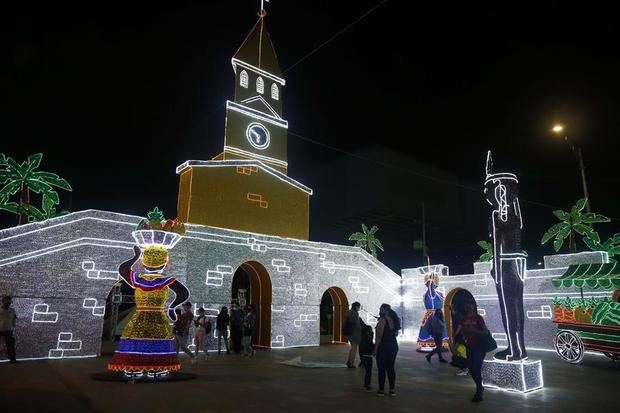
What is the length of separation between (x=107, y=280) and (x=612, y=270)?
15040 mm

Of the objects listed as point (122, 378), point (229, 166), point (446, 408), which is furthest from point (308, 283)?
point (446, 408)

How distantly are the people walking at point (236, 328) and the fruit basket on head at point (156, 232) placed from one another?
6.10 meters

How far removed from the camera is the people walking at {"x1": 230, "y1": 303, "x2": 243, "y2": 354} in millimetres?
15203

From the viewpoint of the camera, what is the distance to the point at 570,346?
12.7 m

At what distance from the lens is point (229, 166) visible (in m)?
18.1

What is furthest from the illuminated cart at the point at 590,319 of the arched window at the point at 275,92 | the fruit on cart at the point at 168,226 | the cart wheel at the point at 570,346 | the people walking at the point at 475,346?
the arched window at the point at 275,92

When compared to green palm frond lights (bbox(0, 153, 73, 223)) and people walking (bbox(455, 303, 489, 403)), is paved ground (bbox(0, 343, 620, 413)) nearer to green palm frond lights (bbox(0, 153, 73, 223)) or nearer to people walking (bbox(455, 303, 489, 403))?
people walking (bbox(455, 303, 489, 403))

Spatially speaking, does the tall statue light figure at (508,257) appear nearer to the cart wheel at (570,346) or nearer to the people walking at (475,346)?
the people walking at (475,346)

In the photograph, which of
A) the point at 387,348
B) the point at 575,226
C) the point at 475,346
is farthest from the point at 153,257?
the point at 575,226

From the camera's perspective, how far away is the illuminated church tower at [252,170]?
17.4 metres

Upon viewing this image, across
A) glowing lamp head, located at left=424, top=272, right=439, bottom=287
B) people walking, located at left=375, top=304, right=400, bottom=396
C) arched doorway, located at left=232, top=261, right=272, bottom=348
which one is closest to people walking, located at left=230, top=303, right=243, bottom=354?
arched doorway, located at left=232, top=261, right=272, bottom=348

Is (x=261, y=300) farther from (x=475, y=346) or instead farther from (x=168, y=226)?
(x=475, y=346)

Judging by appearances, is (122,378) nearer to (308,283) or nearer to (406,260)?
(308,283)

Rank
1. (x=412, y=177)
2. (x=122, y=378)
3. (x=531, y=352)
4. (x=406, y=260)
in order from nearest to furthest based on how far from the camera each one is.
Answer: (x=122, y=378), (x=531, y=352), (x=412, y=177), (x=406, y=260)
